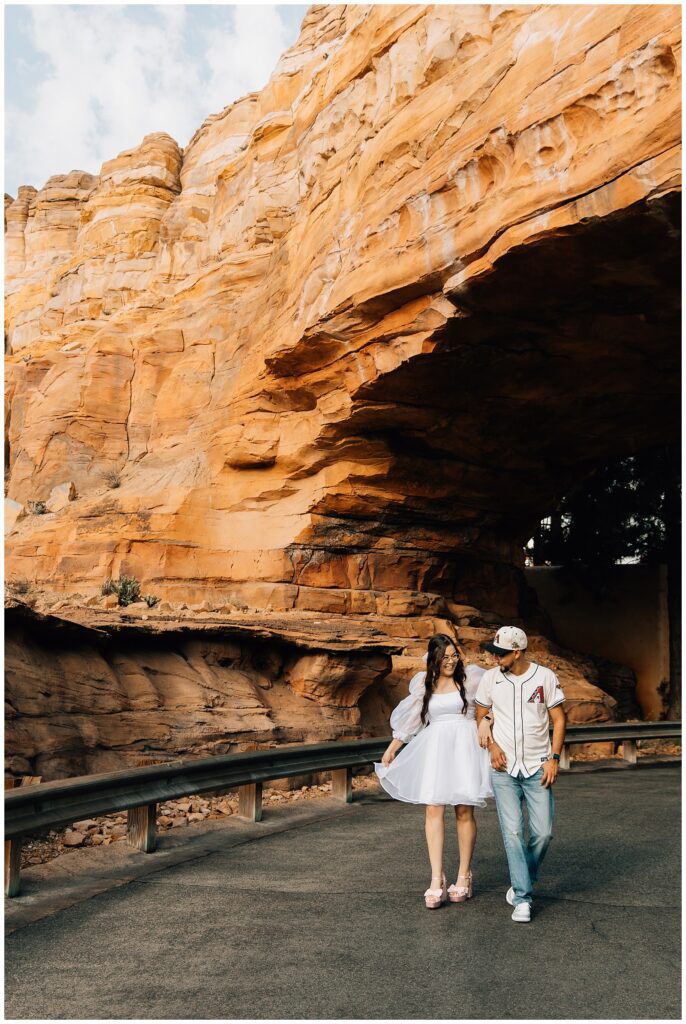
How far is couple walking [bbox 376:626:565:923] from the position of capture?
5.51 m

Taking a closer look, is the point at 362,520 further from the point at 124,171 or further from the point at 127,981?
the point at 124,171

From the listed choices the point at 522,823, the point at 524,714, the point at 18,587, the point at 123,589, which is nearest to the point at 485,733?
the point at 524,714

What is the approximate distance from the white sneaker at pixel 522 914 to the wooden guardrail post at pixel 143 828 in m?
3.27

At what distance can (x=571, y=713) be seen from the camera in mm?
18453

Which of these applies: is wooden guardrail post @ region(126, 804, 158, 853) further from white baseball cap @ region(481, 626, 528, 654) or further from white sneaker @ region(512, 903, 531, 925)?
white baseball cap @ region(481, 626, 528, 654)

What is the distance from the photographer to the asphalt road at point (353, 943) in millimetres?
3949

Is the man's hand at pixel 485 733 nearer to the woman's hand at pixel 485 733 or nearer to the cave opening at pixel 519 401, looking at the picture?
the woman's hand at pixel 485 733

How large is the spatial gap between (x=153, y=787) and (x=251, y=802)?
187 centimetres

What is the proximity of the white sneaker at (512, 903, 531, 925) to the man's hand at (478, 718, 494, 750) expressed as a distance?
97 centimetres

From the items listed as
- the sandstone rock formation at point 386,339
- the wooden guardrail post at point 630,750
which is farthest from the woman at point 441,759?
the wooden guardrail post at point 630,750

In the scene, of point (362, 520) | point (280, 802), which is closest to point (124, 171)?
point (362, 520)

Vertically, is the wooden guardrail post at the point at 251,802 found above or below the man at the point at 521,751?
below

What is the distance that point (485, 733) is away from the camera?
573 cm

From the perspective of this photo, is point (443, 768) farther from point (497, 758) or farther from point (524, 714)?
point (524, 714)
